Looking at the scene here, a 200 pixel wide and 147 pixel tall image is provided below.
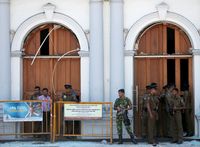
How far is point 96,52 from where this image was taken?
17516 millimetres

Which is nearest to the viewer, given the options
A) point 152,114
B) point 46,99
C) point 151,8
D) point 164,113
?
point 152,114

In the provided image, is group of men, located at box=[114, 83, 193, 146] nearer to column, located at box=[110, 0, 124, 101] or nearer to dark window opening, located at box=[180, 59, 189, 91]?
dark window opening, located at box=[180, 59, 189, 91]

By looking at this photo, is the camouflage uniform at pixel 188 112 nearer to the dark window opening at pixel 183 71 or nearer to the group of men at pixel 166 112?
the group of men at pixel 166 112

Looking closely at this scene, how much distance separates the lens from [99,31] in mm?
17547

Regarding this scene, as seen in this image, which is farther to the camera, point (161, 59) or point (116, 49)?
point (161, 59)

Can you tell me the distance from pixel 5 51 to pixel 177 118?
20.1ft

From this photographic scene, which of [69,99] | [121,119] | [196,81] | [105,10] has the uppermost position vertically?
[105,10]

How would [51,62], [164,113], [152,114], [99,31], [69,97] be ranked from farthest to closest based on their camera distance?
[51,62], [164,113], [99,31], [69,97], [152,114]

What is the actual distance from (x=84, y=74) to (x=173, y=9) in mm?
3716

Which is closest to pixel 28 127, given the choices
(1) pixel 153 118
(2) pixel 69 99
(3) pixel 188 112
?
(2) pixel 69 99

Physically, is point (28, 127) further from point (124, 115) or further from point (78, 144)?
point (124, 115)

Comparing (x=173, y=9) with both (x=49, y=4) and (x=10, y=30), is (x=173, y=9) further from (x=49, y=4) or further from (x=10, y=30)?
(x=10, y=30)

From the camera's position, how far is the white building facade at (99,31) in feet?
57.5

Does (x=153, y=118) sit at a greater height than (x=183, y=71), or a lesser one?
lesser
